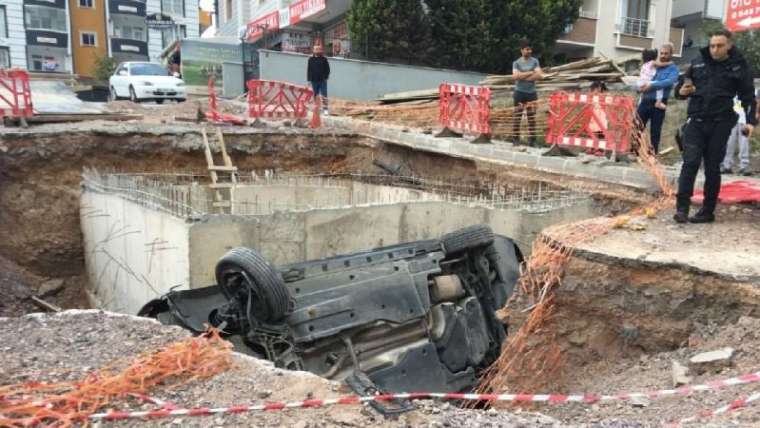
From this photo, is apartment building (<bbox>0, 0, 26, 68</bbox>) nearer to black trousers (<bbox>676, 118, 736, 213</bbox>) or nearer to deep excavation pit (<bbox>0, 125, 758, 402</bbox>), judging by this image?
deep excavation pit (<bbox>0, 125, 758, 402</bbox>)

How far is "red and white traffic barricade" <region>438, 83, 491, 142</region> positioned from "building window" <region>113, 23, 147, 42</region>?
42.3 meters

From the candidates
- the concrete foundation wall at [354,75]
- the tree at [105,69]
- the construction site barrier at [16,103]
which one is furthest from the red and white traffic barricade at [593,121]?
the tree at [105,69]

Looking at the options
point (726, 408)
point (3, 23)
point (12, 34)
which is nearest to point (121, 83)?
point (726, 408)

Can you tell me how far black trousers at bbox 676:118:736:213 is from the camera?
5.18 metres

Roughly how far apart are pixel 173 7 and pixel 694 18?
124ft

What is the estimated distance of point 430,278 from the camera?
5648 mm

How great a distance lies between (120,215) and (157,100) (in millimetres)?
13826

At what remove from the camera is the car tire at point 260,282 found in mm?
4414

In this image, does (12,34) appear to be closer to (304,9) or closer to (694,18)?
(304,9)

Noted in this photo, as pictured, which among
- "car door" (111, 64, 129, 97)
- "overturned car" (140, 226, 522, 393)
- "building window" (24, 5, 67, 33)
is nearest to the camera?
"overturned car" (140, 226, 522, 393)

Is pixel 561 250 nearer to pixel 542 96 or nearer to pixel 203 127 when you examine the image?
pixel 203 127

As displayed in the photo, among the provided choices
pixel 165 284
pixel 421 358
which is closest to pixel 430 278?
pixel 421 358

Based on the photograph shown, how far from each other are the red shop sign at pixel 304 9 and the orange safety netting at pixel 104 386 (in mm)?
22148

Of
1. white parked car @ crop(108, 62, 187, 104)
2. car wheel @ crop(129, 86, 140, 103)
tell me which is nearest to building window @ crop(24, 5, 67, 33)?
white parked car @ crop(108, 62, 187, 104)
